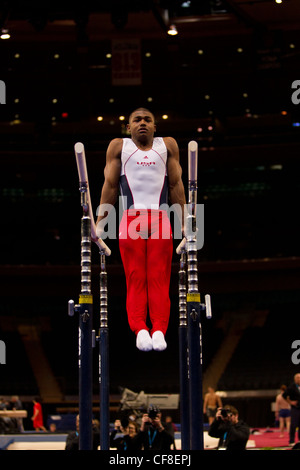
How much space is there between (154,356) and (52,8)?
1717 centimetres

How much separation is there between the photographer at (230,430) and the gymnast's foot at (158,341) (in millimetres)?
5529

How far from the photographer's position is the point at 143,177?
5789 mm

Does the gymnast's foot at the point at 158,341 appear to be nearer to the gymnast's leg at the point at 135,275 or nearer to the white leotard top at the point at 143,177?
the gymnast's leg at the point at 135,275

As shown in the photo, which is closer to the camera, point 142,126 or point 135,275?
point 135,275

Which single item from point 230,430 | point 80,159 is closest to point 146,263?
point 80,159

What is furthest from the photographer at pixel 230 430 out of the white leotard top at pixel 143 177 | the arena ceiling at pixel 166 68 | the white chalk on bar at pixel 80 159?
the arena ceiling at pixel 166 68

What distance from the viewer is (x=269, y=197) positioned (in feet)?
89.9

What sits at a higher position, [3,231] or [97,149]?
[97,149]

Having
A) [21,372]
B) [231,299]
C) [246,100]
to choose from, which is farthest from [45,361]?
[246,100]

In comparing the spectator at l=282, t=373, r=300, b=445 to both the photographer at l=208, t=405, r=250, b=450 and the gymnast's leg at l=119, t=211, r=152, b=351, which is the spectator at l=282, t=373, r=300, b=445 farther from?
the gymnast's leg at l=119, t=211, r=152, b=351

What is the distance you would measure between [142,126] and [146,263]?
49.9 inches

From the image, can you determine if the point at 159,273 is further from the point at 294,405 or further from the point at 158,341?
the point at 294,405

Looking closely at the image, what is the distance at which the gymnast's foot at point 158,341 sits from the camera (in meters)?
5.27

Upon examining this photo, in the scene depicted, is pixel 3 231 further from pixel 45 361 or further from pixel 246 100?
pixel 246 100
